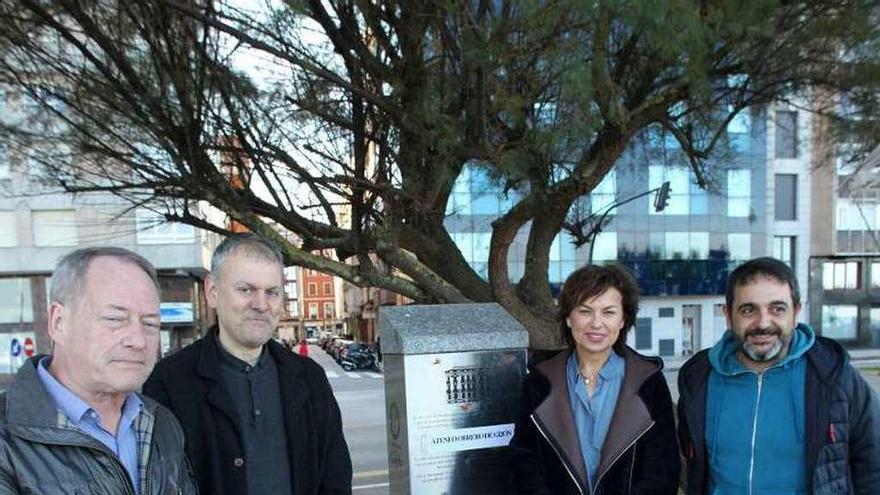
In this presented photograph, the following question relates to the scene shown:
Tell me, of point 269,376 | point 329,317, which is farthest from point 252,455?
point 329,317

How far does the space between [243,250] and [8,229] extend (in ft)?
72.4

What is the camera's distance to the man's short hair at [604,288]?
7.37 feet

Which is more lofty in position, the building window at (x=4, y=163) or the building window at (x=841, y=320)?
the building window at (x=4, y=163)

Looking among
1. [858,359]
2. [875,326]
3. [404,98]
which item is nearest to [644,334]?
[858,359]

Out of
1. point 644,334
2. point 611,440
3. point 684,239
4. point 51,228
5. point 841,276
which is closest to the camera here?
point 611,440

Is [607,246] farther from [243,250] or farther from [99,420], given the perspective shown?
[99,420]

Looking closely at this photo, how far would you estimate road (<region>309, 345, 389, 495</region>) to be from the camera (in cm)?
762

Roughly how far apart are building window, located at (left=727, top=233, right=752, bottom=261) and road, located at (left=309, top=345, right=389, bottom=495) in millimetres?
16504

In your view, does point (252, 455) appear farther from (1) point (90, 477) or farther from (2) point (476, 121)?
(2) point (476, 121)

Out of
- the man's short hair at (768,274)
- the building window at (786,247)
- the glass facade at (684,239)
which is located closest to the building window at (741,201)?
the glass facade at (684,239)

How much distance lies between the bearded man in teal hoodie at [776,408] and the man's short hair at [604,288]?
34 centimetres

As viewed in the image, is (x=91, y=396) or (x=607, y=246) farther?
(x=607, y=246)

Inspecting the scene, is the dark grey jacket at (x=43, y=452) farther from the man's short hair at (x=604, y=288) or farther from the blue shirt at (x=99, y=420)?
the man's short hair at (x=604, y=288)

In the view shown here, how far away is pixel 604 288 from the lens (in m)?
2.24
